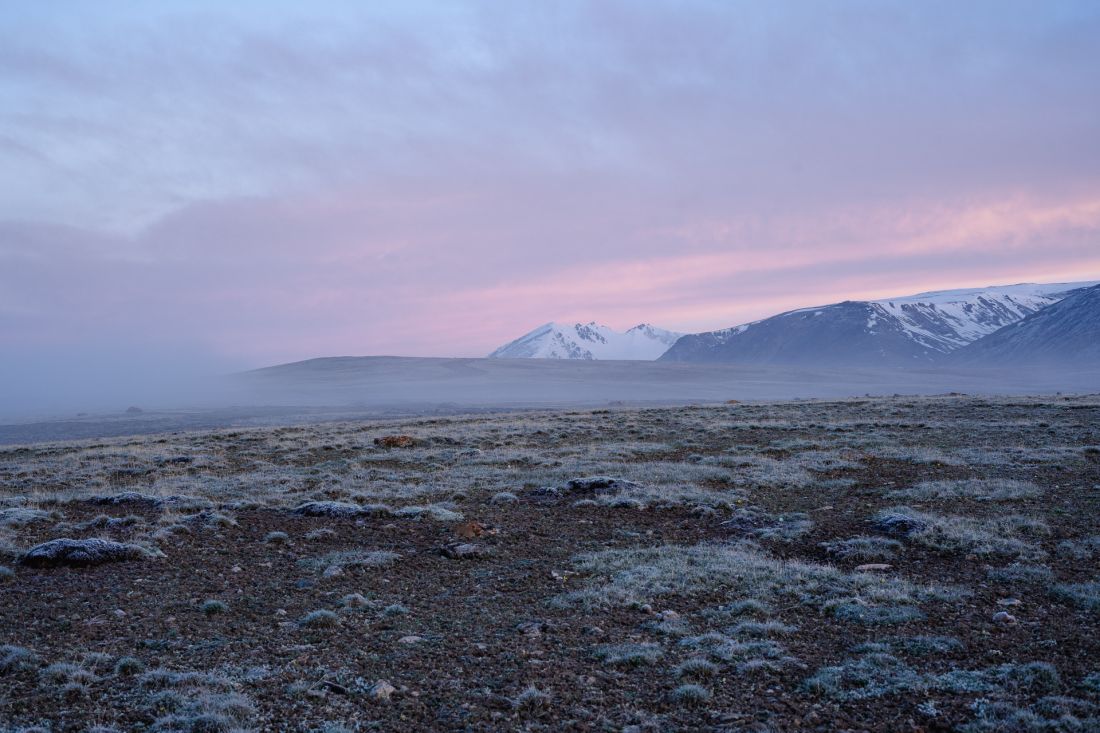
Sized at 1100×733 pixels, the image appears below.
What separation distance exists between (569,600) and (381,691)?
3481 mm

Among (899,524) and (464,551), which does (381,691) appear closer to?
(464,551)

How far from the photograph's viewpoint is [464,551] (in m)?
12.5

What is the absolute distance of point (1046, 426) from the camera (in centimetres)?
2895

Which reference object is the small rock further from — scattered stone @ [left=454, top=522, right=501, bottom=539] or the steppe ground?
scattered stone @ [left=454, top=522, right=501, bottom=539]

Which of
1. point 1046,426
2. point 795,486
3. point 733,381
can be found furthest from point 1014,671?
point 733,381

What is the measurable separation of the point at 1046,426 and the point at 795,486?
17789 mm

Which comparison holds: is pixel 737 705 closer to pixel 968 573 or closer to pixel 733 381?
pixel 968 573

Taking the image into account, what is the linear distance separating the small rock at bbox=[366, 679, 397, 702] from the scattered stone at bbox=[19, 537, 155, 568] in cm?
724

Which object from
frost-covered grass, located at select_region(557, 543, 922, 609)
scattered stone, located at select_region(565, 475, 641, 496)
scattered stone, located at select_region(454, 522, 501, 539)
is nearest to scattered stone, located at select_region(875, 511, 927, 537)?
frost-covered grass, located at select_region(557, 543, 922, 609)

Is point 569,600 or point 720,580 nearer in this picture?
point 569,600

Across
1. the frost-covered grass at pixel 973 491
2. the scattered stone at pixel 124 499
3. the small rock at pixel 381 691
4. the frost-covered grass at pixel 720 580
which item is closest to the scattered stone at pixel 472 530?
the frost-covered grass at pixel 720 580

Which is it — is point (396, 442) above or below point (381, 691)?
above

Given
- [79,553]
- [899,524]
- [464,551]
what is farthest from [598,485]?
[79,553]

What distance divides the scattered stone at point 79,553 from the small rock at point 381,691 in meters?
7.24
